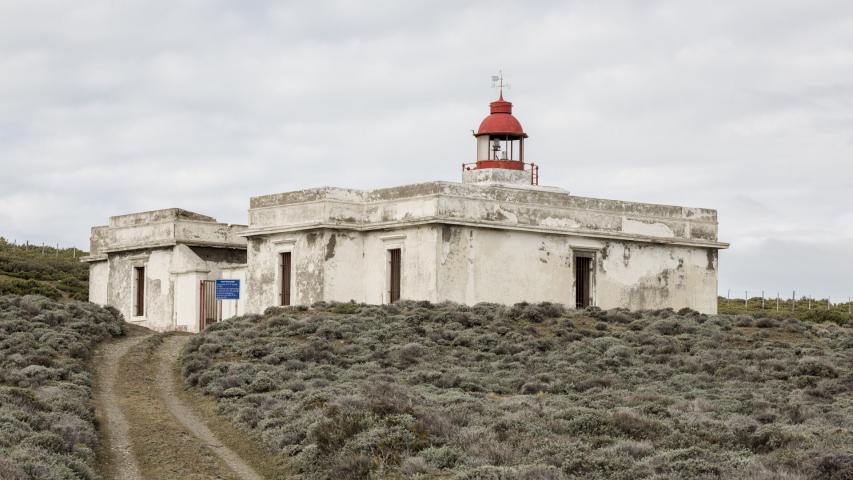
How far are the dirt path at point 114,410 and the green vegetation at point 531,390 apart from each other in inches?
64.2

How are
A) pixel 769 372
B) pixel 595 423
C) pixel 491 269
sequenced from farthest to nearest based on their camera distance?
1. pixel 491 269
2. pixel 769 372
3. pixel 595 423

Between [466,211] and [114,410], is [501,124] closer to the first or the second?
[466,211]

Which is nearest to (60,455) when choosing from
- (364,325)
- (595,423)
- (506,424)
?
(506,424)

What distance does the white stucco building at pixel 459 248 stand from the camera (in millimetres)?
35750

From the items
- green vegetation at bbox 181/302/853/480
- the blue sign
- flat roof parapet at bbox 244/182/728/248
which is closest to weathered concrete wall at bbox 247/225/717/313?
flat roof parapet at bbox 244/182/728/248

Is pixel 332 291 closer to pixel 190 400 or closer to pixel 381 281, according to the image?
pixel 381 281

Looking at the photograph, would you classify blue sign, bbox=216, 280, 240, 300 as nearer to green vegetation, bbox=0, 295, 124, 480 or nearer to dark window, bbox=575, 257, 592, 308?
green vegetation, bbox=0, 295, 124, 480

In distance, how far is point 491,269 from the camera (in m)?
36.0

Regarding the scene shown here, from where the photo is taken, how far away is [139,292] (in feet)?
142

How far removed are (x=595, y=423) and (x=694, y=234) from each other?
2116 cm

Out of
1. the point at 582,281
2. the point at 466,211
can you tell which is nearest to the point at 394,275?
the point at 466,211

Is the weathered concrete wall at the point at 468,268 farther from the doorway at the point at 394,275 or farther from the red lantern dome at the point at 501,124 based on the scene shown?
the red lantern dome at the point at 501,124

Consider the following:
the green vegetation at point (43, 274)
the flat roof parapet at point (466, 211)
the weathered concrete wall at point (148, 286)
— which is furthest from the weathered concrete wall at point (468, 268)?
the green vegetation at point (43, 274)

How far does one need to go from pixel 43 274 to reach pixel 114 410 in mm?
37834
